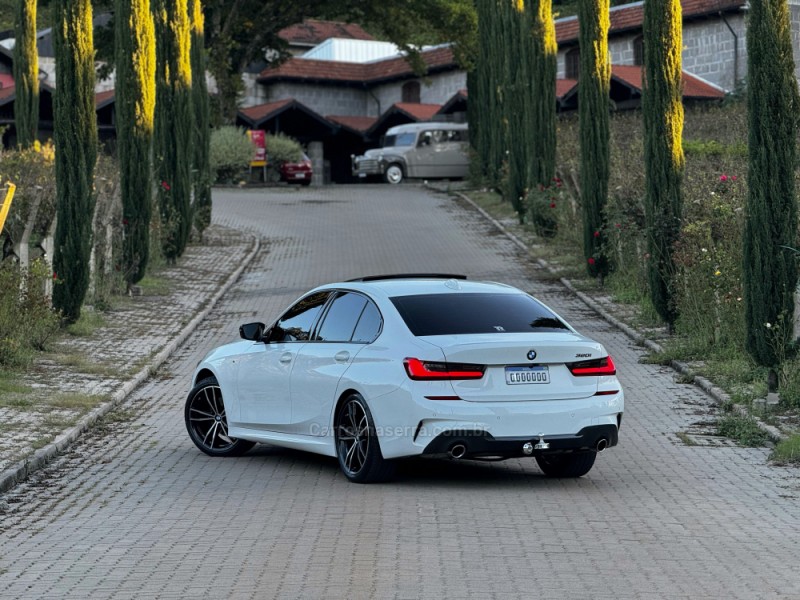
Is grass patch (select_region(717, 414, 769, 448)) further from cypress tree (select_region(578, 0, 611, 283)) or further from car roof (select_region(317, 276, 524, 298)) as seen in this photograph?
cypress tree (select_region(578, 0, 611, 283))

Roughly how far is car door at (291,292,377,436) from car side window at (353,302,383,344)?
0.11 feet

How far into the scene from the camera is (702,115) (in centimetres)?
4288

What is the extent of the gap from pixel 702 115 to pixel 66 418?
32.2 m

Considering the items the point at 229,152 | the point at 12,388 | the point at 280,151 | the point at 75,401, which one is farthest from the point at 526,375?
the point at 280,151

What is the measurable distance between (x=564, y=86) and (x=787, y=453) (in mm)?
45729

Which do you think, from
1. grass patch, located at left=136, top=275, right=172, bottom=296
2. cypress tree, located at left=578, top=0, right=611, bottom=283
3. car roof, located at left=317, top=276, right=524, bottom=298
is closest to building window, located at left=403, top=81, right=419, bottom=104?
grass patch, located at left=136, top=275, right=172, bottom=296

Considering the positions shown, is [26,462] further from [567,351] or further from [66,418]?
[567,351]

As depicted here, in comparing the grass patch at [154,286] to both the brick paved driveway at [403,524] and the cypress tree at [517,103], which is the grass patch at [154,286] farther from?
the brick paved driveway at [403,524]

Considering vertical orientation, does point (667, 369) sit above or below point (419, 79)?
below

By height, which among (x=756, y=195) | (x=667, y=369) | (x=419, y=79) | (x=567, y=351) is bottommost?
(x=667, y=369)

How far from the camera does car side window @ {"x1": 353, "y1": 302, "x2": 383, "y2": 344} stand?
34.6 ft

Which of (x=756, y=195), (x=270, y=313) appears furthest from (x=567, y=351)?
(x=270, y=313)

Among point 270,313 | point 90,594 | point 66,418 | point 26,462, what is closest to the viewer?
point 90,594

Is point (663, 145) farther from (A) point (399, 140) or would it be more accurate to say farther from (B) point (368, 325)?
(A) point (399, 140)
